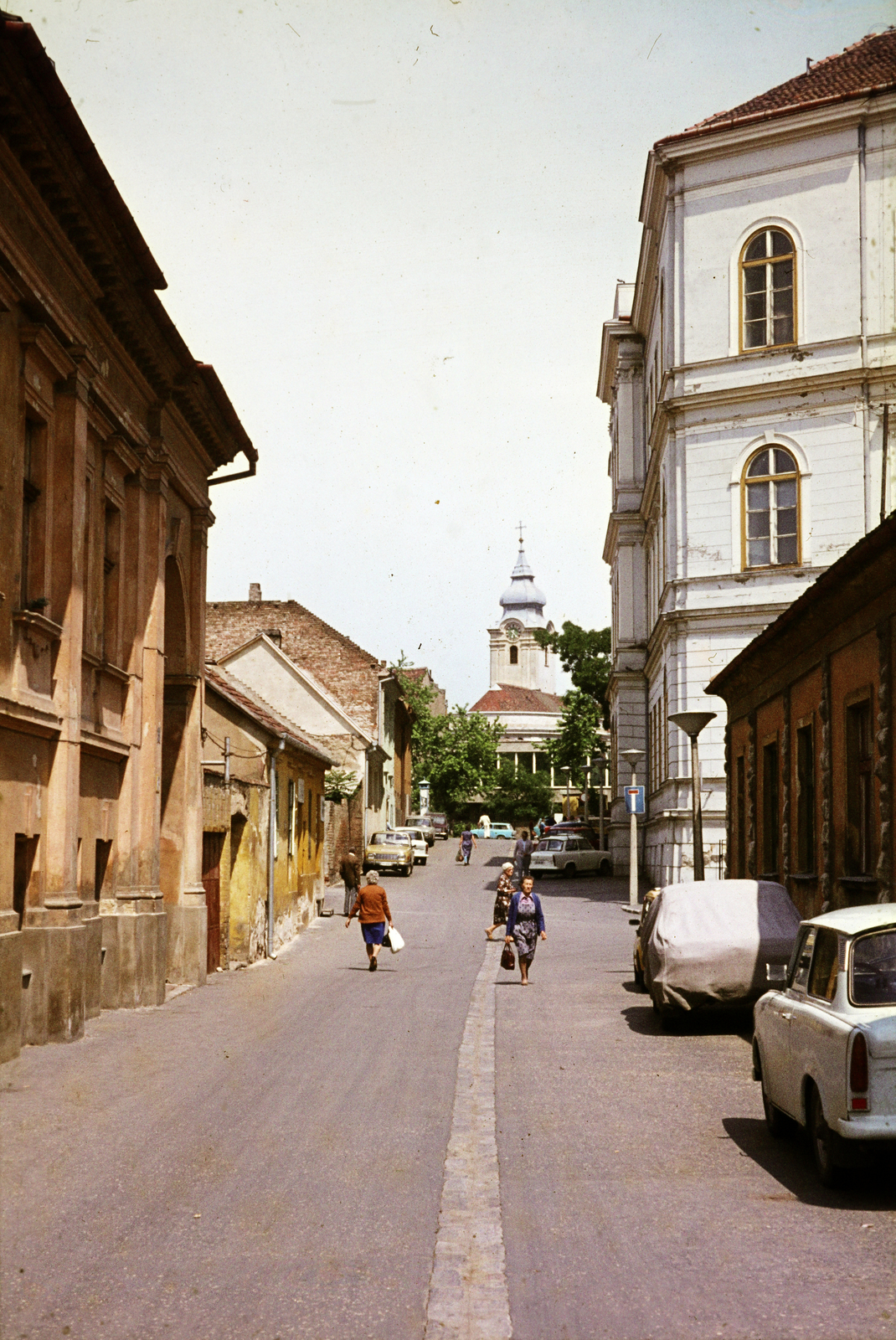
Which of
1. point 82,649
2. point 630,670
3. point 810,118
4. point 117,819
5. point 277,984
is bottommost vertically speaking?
point 277,984

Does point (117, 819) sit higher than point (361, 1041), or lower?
higher

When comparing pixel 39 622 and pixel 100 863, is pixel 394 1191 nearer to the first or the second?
pixel 39 622

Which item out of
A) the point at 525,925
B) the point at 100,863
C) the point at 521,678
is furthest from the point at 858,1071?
the point at 521,678

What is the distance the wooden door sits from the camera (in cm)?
2300

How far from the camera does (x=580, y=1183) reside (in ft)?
27.2

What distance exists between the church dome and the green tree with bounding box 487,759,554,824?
57.3 metres

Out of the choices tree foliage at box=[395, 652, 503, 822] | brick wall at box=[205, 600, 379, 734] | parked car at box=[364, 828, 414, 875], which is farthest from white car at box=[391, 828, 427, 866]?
tree foliage at box=[395, 652, 503, 822]

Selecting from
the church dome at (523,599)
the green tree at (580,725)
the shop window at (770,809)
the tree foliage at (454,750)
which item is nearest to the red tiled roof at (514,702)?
the church dome at (523,599)

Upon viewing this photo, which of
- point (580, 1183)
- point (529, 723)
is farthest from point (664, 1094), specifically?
point (529, 723)

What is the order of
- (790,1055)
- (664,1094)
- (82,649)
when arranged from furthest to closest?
(82,649)
(664,1094)
(790,1055)

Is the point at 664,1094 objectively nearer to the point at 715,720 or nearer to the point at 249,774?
the point at 249,774

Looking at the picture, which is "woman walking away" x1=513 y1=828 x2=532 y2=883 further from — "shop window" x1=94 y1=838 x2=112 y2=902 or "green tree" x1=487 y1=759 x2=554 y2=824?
"green tree" x1=487 y1=759 x2=554 y2=824

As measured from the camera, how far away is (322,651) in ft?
203

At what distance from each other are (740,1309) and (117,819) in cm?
1337
